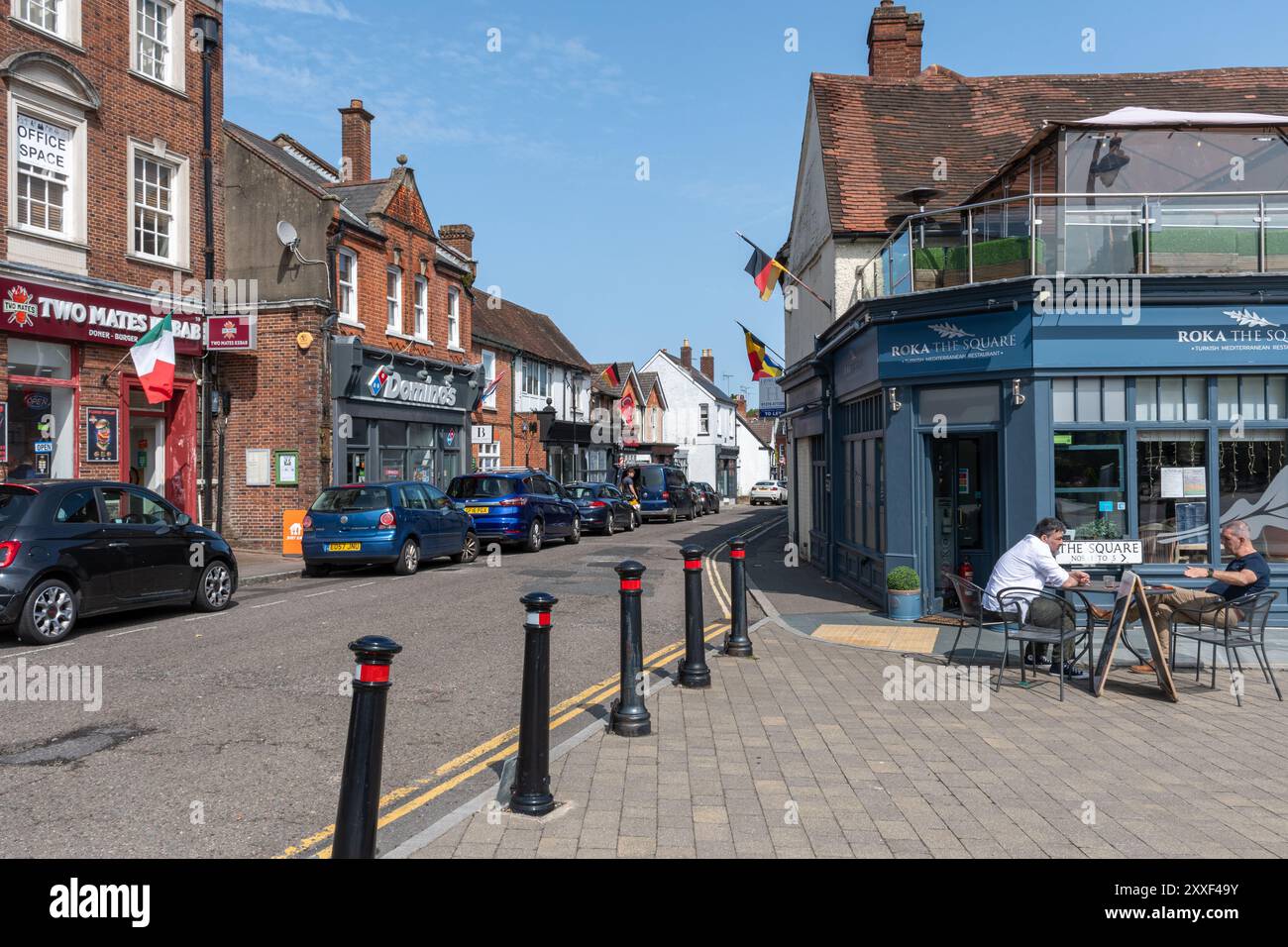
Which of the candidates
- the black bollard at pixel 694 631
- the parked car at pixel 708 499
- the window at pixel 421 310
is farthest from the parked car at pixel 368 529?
the parked car at pixel 708 499

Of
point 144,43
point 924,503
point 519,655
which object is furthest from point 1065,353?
point 144,43

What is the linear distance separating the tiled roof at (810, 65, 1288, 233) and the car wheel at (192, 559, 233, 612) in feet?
33.7

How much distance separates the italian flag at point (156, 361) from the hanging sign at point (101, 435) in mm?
1108

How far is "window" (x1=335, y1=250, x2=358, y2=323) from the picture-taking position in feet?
74.9

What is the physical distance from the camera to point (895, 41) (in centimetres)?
2036

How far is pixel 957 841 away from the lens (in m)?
4.67

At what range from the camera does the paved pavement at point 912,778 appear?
184 inches

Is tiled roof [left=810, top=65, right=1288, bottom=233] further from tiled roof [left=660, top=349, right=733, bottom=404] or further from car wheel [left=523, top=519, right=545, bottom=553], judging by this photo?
tiled roof [left=660, top=349, right=733, bottom=404]

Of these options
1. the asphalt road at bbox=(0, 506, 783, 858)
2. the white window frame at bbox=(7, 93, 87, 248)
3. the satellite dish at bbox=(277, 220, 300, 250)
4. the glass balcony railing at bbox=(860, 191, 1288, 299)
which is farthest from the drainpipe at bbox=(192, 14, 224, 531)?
the glass balcony railing at bbox=(860, 191, 1288, 299)

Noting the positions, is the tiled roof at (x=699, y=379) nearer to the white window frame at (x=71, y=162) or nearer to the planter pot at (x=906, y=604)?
the white window frame at (x=71, y=162)

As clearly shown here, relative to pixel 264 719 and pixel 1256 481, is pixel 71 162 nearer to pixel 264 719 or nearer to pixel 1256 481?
pixel 264 719

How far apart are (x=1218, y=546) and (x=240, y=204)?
19911mm
